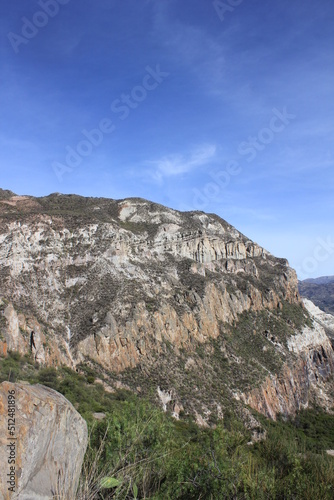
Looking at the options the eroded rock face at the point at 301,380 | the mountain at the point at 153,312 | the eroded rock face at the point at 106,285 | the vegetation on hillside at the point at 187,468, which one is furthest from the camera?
the eroded rock face at the point at 301,380

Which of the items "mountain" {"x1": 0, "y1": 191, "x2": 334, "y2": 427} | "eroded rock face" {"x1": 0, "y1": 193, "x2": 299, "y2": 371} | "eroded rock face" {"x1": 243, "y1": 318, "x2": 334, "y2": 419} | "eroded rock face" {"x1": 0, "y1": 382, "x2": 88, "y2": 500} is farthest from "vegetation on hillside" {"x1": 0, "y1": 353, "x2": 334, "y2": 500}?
"eroded rock face" {"x1": 243, "y1": 318, "x2": 334, "y2": 419}

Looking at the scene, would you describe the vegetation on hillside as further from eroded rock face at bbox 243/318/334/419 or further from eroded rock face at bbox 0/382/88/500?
eroded rock face at bbox 243/318/334/419

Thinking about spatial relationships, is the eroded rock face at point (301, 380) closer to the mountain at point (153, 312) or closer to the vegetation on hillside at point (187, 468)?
the mountain at point (153, 312)

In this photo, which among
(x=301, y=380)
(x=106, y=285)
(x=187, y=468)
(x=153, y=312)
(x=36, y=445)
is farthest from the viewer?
(x=301, y=380)

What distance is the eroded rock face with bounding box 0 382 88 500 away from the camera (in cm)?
702

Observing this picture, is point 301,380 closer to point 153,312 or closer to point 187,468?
point 153,312

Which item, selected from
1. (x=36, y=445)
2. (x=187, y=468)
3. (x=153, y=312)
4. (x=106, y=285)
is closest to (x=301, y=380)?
(x=153, y=312)

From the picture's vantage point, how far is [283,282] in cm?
9762

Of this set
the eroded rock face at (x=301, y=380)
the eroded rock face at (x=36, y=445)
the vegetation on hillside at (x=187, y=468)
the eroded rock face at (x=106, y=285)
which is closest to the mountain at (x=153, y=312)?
the eroded rock face at (x=106, y=285)

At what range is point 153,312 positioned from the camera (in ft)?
173

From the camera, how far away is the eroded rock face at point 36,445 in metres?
7.02

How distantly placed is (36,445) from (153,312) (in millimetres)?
45254

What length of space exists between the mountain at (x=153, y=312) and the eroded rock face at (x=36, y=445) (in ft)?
96.6

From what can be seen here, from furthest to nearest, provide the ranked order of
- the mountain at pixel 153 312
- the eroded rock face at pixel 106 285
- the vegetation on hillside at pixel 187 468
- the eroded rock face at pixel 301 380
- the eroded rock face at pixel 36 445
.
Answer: the eroded rock face at pixel 301 380
the mountain at pixel 153 312
the eroded rock face at pixel 106 285
the vegetation on hillside at pixel 187 468
the eroded rock face at pixel 36 445
